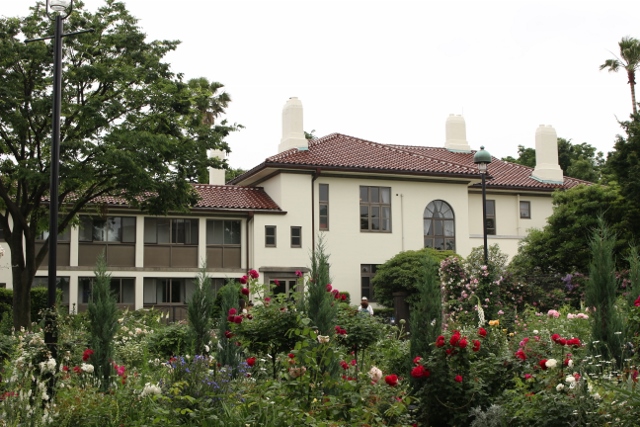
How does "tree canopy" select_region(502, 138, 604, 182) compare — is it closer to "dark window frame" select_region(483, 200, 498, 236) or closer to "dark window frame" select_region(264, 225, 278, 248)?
"dark window frame" select_region(483, 200, 498, 236)

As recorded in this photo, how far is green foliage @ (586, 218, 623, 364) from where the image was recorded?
9.91 meters

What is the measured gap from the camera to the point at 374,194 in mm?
37438

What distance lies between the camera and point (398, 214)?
123 feet

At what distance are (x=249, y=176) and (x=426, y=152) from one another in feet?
37.0

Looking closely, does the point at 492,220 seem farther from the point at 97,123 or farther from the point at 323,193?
the point at 97,123

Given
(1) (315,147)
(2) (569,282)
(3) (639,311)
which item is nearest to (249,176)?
(1) (315,147)

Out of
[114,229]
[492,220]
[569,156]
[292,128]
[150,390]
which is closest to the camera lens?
[150,390]

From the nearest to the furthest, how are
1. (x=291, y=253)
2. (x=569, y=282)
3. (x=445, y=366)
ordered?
(x=445, y=366) → (x=569, y=282) → (x=291, y=253)

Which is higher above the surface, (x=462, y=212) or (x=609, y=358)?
(x=462, y=212)

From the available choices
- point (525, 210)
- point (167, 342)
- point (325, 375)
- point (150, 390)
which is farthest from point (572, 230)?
point (150, 390)

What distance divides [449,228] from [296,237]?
7511 mm

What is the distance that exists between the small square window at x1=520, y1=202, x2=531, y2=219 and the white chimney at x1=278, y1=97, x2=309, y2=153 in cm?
1117

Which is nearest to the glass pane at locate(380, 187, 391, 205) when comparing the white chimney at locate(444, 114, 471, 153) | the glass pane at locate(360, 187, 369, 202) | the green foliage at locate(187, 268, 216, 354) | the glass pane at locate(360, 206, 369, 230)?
the glass pane at locate(360, 187, 369, 202)

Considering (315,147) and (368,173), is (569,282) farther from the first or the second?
(315,147)
